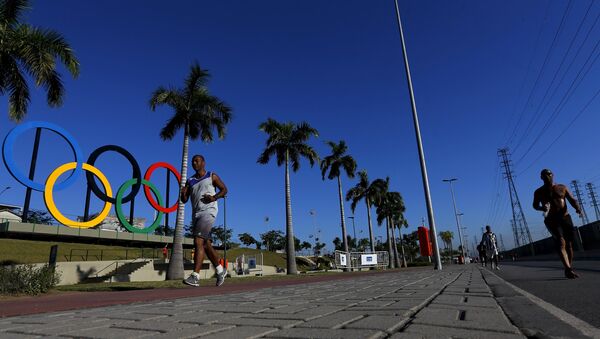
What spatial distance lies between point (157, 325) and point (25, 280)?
9.48 meters

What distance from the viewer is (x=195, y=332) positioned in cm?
235

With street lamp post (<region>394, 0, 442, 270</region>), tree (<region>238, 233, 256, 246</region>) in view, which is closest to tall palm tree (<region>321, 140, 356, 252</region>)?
street lamp post (<region>394, 0, 442, 270</region>)

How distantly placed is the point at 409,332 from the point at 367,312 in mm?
926

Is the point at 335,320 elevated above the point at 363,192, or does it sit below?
below

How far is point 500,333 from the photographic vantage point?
6.75 feet

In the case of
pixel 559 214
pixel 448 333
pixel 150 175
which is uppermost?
pixel 150 175

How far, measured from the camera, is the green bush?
926 centimetres

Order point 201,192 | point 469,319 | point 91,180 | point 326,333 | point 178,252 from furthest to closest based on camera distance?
1. point 91,180
2. point 178,252
3. point 201,192
4. point 469,319
5. point 326,333

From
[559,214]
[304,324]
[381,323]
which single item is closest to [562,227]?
[559,214]

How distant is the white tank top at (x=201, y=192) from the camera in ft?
20.2

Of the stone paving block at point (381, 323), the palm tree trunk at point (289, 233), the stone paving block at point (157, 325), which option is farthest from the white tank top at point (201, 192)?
the palm tree trunk at point (289, 233)

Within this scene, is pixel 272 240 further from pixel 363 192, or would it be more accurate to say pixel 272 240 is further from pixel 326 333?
pixel 326 333

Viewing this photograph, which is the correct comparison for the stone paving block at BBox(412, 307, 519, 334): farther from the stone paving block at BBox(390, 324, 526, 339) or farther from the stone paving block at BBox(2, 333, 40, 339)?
the stone paving block at BBox(2, 333, 40, 339)

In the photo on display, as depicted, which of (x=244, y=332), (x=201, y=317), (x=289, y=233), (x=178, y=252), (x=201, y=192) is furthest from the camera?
(x=289, y=233)
